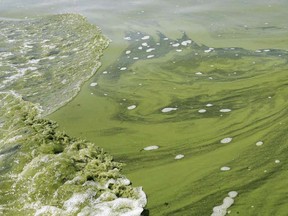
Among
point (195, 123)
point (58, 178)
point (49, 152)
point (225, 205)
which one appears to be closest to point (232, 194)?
point (225, 205)

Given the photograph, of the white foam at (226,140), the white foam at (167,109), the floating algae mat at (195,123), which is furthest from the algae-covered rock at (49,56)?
the white foam at (226,140)

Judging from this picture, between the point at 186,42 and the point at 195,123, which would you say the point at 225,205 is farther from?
the point at 186,42

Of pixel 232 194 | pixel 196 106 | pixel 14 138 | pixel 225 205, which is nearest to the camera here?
pixel 225 205

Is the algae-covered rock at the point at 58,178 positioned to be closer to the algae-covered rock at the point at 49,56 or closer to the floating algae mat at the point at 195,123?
the floating algae mat at the point at 195,123

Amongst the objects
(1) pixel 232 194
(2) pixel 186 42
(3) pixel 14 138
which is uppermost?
(2) pixel 186 42

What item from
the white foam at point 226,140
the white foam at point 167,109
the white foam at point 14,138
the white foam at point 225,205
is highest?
the white foam at point 226,140

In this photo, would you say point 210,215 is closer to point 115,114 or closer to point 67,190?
point 67,190

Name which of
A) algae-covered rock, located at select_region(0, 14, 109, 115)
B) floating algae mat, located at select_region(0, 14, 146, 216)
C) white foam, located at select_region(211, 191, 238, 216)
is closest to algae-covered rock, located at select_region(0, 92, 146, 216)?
floating algae mat, located at select_region(0, 14, 146, 216)

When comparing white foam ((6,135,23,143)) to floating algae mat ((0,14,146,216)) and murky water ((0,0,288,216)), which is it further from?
murky water ((0,0,288,216))
